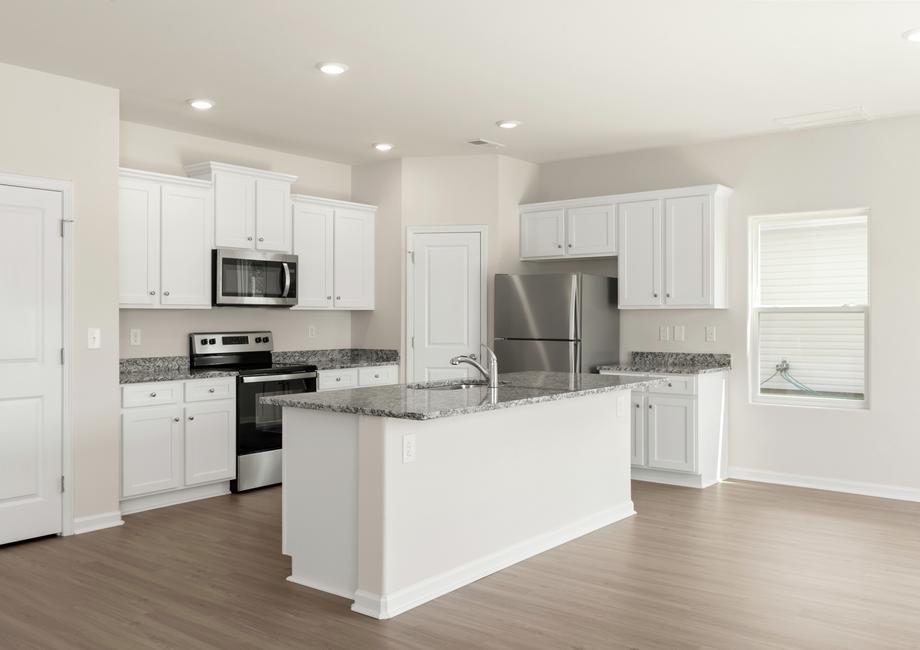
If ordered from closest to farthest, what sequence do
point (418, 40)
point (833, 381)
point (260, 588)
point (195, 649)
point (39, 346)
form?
1. point (195, 649)
2. point (260, 588)
3. point (418, 40)
4. point (39, 346)
5. point (833, 381)

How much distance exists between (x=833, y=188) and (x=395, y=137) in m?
3.26

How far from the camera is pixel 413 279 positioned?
6934mm

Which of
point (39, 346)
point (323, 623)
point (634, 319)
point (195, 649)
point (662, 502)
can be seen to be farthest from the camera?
point (634, 319)

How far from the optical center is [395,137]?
6145 millimetres

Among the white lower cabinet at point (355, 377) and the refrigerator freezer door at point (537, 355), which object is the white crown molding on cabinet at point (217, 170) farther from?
the refrigerator freezer door at point (537, 355)

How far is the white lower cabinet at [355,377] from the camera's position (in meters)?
→ 6.32

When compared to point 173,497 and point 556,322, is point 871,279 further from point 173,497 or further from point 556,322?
point 173,497

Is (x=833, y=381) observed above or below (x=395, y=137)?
below

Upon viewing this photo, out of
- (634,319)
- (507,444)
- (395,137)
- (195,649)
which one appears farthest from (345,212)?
(195,649)

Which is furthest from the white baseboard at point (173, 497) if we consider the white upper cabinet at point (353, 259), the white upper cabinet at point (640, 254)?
the white upper cabinet at point (640, 254)

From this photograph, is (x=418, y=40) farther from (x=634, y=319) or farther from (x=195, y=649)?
(x=634, y=319)

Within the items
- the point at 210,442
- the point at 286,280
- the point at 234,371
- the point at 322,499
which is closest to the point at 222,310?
the point at 286,280

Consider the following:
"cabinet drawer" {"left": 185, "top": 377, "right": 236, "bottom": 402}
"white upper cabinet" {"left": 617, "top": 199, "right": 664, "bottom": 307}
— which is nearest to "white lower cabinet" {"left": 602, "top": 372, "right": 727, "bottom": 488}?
"white upper cabinet" {"left": 617, "top": 199, "right": 664, "bottom": 307}

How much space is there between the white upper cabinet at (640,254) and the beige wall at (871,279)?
0.30 meters
